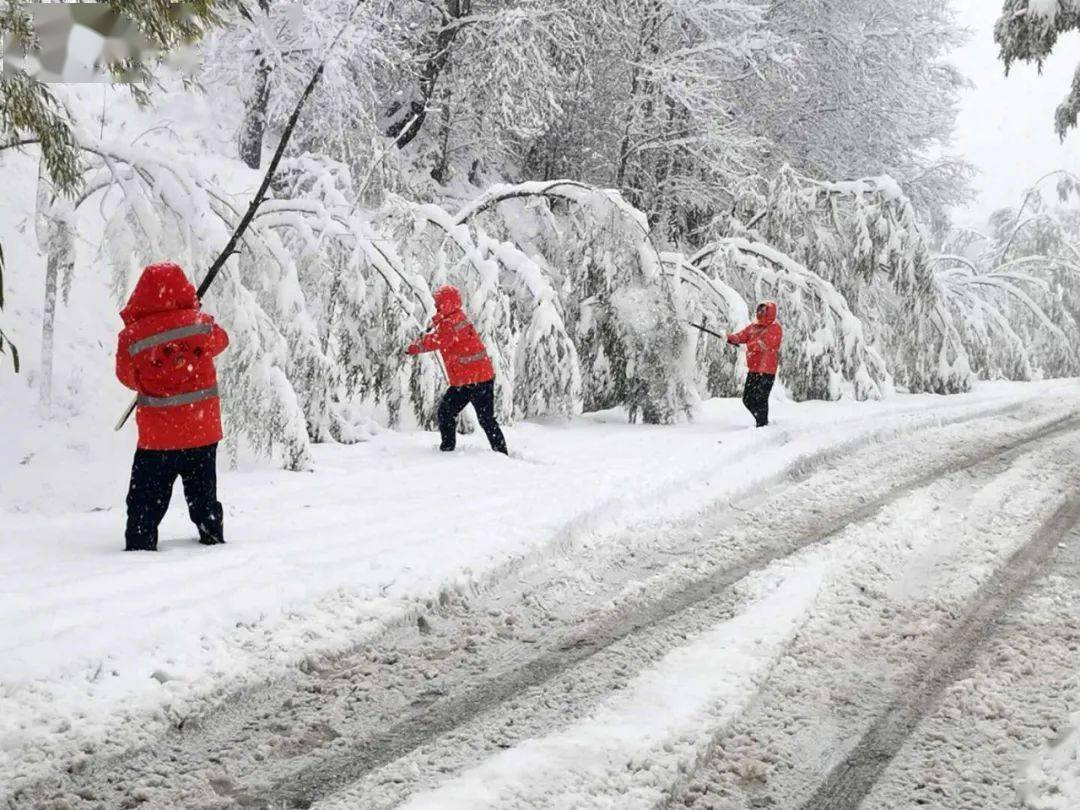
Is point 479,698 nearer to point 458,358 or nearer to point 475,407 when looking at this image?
point 458,358

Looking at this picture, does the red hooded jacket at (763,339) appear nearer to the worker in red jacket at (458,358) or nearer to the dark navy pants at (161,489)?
the worker in red jacket at (458,358)

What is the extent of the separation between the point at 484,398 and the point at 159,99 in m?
11.7

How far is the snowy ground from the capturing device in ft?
8.45

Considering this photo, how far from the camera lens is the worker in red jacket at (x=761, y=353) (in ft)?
34.6

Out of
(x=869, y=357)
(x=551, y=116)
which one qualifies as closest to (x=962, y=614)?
(x=869, y=357)

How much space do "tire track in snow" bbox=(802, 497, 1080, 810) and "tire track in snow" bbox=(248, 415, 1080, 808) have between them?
0.14 m

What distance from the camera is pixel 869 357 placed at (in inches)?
587

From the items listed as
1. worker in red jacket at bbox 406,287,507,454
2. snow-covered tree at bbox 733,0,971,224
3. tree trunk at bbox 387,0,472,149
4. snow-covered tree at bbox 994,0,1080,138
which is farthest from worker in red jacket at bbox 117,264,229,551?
snow-covered tree at bbox 733,0,971,224

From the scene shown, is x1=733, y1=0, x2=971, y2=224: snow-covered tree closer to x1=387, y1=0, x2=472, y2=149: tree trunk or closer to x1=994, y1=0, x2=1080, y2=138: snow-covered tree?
x1=994, y1=0, x2=1080, y2=138: snow-covered tree

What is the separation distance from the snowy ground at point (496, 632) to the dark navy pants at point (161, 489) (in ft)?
0.61

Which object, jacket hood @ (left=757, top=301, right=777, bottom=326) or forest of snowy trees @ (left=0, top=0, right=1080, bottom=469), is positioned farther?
jacket hood @ (left=757, top=301, right=777, bottom=326)

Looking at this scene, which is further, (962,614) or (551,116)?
(551,116)

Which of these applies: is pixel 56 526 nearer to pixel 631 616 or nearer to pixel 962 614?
pixel 631 616

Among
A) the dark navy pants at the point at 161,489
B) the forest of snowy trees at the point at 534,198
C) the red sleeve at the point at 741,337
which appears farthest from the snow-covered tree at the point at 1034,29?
the dark navy pants at the point at 161,489
